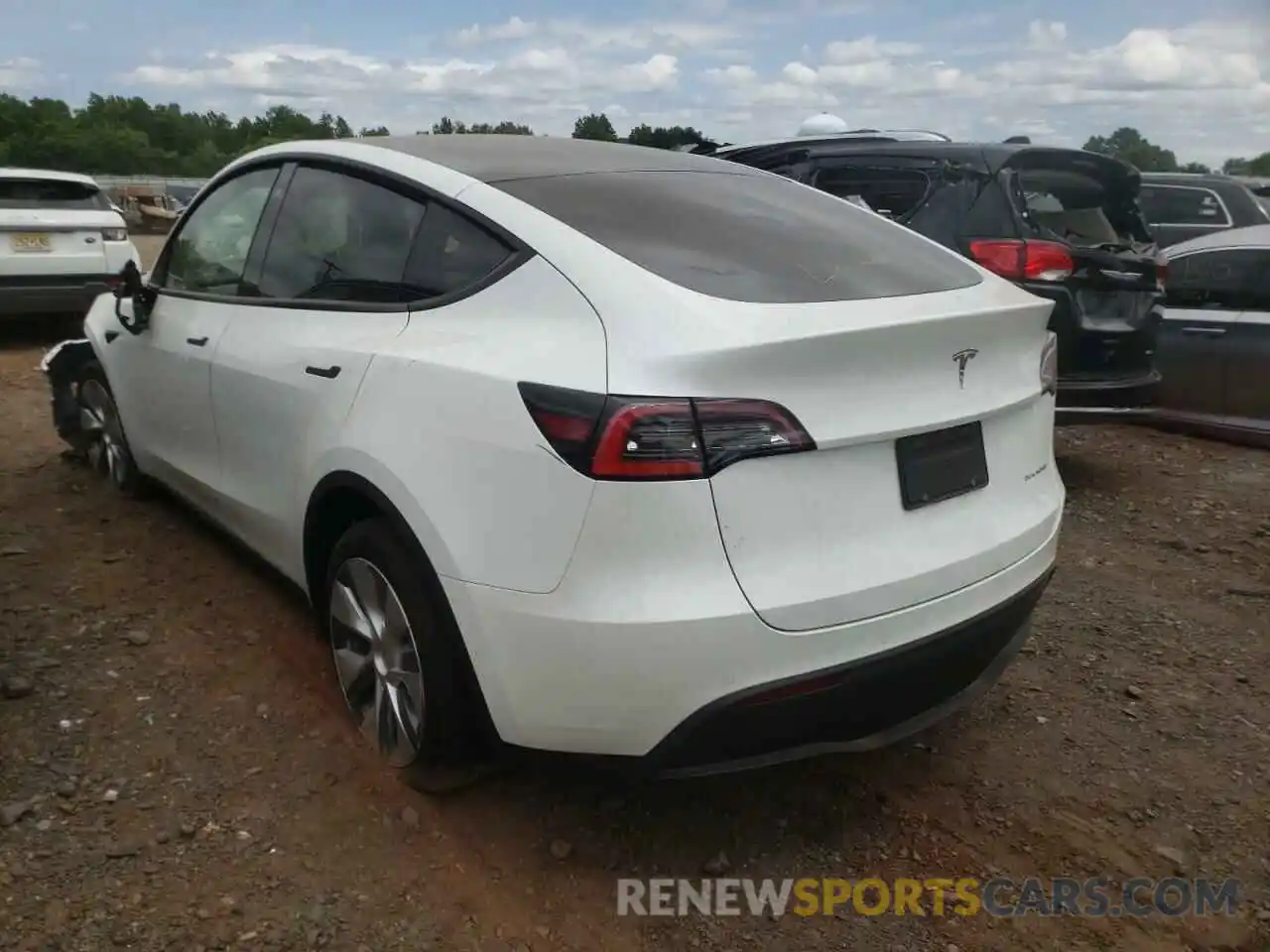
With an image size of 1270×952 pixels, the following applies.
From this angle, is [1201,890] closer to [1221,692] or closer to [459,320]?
[1221,692]

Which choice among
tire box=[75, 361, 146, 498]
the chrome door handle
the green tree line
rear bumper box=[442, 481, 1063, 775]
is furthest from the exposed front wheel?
the green tree line

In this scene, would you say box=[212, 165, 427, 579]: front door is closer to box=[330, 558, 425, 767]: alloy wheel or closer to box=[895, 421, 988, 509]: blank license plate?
box=[330, 558, 425, 767]: alloy wheel

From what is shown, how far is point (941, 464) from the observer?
2.42 m

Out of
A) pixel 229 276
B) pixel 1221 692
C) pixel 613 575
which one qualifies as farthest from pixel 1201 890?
pixel 229 276

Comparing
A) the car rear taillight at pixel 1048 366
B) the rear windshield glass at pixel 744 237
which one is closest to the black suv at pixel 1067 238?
the rear windshield glass at pixel 744 237

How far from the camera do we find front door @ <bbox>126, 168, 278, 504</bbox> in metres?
3.64

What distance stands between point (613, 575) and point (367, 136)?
1.97 m

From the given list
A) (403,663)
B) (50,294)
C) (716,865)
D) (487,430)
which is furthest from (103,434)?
(50,294)

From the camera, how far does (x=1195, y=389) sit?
258 inches

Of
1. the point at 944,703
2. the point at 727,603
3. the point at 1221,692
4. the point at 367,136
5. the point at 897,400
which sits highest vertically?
the point at 367,136

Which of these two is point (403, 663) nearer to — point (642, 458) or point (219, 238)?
point (642, 458)

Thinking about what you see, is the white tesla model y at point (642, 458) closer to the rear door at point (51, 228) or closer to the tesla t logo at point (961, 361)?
the tesla t logo at point (961, 361)

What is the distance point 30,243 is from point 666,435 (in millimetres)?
8512

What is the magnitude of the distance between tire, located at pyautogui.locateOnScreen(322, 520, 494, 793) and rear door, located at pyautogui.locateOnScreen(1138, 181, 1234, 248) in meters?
9.32
